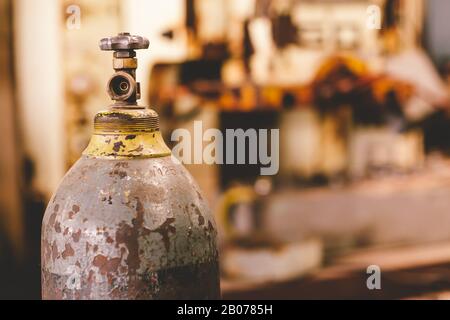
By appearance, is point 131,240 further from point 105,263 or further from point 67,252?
point 67,252

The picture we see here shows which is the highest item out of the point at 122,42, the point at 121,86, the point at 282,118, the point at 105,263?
the point at 282,118

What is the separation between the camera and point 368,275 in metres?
4.71

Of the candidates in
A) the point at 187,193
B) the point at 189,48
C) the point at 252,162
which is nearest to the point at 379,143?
the point at 252,162

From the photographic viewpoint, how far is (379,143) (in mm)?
5145

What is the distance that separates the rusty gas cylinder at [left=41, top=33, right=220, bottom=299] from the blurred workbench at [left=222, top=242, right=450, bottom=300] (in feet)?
7.99

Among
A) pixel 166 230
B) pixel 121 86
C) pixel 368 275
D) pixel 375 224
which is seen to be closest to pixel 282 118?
pixel 375 224

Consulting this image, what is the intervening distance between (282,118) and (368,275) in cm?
125

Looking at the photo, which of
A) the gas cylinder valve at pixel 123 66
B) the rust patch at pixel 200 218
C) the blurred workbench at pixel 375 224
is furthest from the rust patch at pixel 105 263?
the blurred workbench at pixel 375 224

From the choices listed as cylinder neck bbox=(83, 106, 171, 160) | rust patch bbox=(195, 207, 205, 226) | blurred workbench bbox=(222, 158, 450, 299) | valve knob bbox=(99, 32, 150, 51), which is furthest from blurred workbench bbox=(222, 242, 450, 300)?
valve knob bbox=(99, 32, 150, 51)

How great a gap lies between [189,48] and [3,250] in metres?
1.86

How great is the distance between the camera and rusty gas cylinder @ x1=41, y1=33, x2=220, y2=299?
194cm
